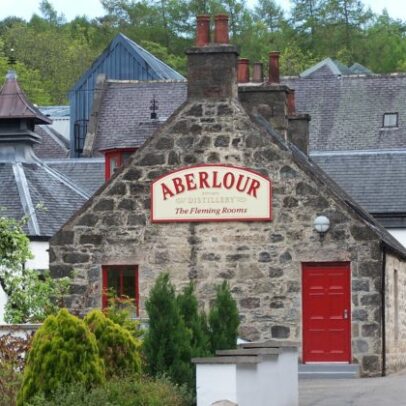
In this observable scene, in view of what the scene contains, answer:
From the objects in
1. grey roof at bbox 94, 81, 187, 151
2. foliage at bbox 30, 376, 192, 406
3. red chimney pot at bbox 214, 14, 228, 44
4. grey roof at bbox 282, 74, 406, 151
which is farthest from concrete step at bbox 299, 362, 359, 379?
grey roof at bbox 94, 81, 187, 151

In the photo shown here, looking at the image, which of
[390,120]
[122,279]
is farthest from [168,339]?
[390,120]

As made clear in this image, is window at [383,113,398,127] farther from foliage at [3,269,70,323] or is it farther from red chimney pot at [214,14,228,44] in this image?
foliage at [3,269,70,323]

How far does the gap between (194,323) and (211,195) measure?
12.1 metres

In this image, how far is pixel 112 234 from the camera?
3666 centimetres

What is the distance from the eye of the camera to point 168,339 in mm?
23641

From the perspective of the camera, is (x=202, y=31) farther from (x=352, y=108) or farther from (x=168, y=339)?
(x=352, y=108)

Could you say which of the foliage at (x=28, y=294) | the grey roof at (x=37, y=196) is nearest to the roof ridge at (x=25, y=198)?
the grey roof at (x=37, y=196)

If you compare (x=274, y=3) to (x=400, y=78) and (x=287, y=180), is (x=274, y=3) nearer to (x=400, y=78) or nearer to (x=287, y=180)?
(x=400, y=78)

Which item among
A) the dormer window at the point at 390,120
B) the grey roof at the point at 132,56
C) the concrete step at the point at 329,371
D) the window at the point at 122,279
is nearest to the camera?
the concrete step at the point at 329,371

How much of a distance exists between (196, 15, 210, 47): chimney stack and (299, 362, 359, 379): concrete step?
6.66 m

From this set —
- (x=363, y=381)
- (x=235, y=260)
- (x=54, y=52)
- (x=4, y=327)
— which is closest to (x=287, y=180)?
(x=235, y=260)

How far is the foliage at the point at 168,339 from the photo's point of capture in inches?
930

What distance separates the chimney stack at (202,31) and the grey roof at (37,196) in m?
7.74

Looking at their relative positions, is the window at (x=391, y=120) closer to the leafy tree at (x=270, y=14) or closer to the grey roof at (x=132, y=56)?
the grey roof at (x=132, y=56)
